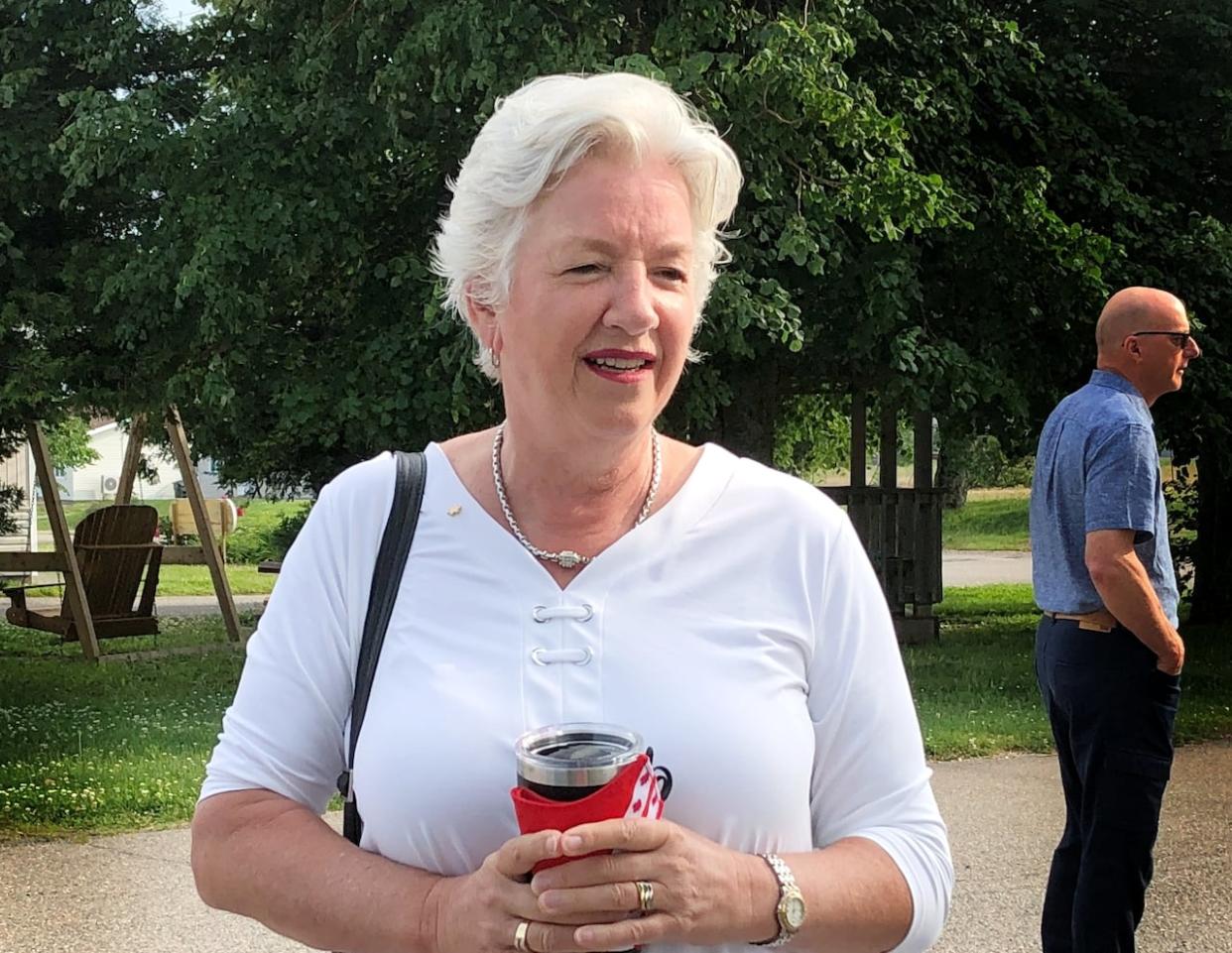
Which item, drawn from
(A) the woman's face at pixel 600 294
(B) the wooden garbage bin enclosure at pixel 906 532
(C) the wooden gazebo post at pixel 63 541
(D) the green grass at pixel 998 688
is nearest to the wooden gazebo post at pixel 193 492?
(C) the wooden gazebo post at pixel 63 541

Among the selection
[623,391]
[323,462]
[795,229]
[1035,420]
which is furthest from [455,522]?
[323,462]

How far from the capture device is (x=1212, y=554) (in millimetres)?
13906

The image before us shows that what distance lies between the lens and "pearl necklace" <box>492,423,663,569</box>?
176cm

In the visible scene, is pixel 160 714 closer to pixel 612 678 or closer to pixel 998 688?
pixel 998 688

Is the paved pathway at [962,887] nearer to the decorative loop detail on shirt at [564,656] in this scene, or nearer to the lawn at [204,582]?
the decorative loop detail on shirt at [564,656]

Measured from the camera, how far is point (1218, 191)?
11.9 m

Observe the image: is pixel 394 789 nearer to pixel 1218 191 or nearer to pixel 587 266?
pixel 587 266

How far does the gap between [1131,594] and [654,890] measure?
260 centimetres

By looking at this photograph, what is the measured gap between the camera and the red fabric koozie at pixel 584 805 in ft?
4.47

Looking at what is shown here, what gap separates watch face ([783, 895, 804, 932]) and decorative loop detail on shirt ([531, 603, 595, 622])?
420 millimetres

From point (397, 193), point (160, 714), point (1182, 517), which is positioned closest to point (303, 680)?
point (160, 714)

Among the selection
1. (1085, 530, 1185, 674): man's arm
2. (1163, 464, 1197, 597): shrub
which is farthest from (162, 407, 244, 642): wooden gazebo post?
(1163, 464, 1197, 597): shrub

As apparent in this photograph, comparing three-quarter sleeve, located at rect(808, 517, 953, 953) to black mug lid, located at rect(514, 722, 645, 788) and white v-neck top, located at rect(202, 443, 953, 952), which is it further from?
black mug lid, located at rect(514, 722, 645, 788)

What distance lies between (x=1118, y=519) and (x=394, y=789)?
2644 millimetres
